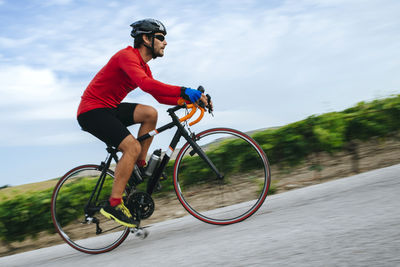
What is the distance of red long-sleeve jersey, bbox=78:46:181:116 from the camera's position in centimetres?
355

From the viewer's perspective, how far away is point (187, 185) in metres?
4.34

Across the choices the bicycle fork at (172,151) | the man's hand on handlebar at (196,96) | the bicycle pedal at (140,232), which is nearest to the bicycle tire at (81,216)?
the bicycle pedal at (140,232)

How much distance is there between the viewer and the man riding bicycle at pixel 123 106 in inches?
147

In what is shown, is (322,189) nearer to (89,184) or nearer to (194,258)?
(194,258)

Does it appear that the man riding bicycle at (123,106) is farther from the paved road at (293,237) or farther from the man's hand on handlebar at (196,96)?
the paved road at (293,237)

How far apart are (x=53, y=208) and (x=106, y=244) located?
83cm

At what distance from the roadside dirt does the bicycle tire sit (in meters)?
0.94

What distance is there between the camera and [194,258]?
9.52 feet

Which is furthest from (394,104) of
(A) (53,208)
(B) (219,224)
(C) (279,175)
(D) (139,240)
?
(A) (53,208)

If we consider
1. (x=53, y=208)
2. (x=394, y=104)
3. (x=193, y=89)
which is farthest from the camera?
(x=394, y=104)

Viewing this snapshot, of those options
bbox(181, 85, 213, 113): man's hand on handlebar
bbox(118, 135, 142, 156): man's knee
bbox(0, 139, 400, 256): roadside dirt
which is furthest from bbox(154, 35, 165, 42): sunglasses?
bbox(0, 139, 400, 256): roadside dirt

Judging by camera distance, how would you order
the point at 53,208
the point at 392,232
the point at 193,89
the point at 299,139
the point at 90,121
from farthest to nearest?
1. the point at 299,139
2. the point at 53,208
3. the point at 90,121
4. the point at 193,89
5. the point at 392,232

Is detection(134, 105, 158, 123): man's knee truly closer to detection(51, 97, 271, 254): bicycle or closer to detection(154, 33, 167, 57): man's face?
detection(51, 97, 271, 254): bicycle

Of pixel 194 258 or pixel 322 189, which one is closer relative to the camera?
pixel 194 258
